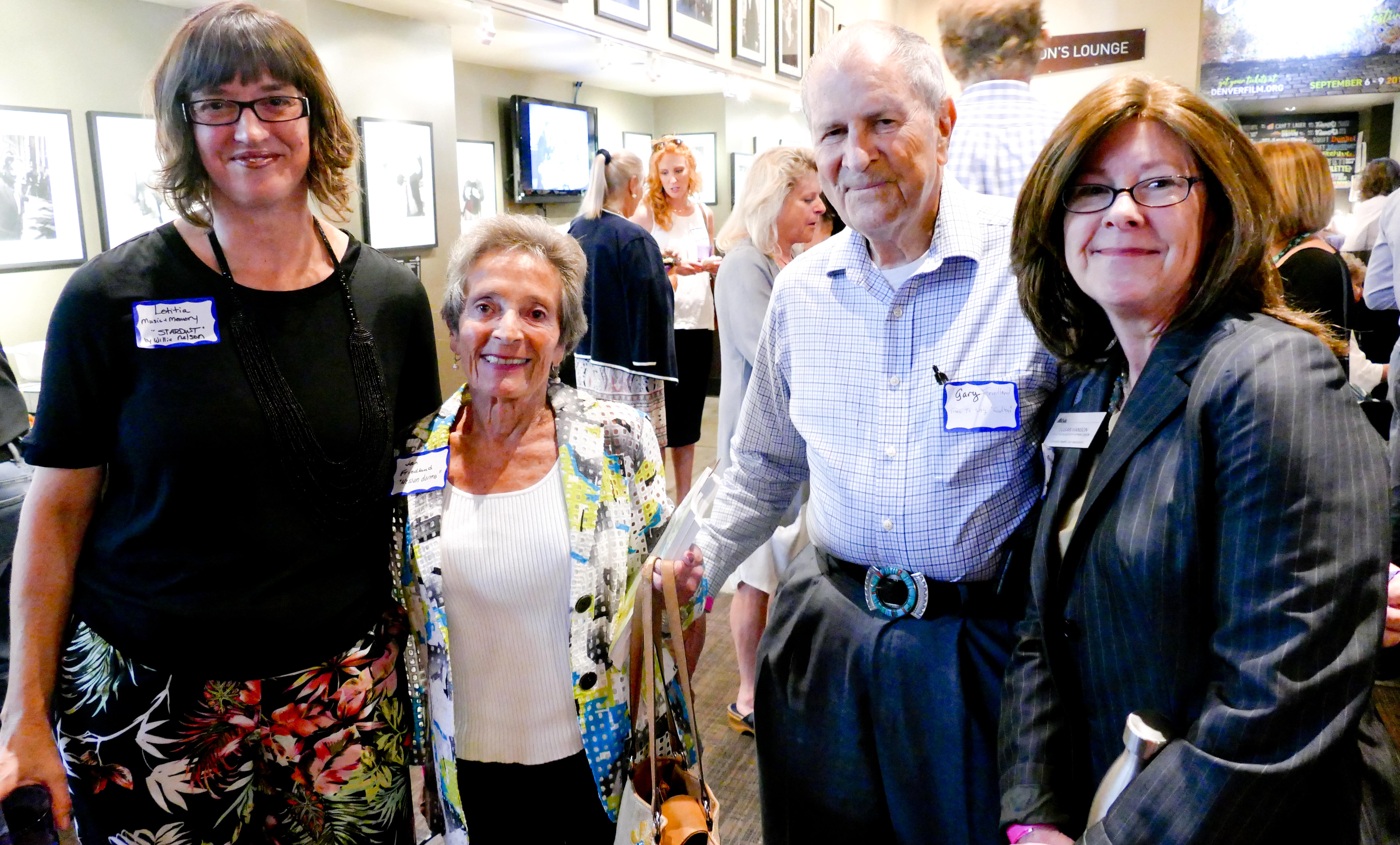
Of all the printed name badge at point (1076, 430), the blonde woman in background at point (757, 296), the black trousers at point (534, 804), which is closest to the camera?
the printed name badge at point (1076, 430)

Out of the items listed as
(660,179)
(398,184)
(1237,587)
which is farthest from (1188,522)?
(398,184)

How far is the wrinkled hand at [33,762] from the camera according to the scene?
1362 millimetres

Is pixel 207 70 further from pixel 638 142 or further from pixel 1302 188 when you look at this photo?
pixel 638 142

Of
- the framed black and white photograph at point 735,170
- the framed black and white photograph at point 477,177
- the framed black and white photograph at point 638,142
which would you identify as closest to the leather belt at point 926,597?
the framed black and white photograph at point 477,177

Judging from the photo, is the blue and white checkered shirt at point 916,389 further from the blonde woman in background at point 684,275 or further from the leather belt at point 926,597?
the blonde woman in background at point 684,275

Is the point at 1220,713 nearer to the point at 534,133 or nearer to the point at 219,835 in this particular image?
the point at 219,835

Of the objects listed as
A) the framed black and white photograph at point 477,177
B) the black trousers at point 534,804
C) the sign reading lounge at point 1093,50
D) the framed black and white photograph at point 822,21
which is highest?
the framed black and white photograph at point 822,21

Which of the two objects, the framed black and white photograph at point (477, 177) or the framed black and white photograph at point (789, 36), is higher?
the framed black and white photograph at point (789, 36)

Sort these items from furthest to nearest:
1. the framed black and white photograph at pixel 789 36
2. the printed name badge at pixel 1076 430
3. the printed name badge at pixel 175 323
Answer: the framed black and white photograph at pixel 789 36
the printed name badge at pixel 175 323
the printed name badge at pixel 1076 430

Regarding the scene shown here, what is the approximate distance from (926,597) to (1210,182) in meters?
0.70

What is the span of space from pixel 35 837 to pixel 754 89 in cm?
886

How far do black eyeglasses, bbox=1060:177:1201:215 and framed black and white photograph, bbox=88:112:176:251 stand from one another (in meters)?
4.80

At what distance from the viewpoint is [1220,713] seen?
0.99m

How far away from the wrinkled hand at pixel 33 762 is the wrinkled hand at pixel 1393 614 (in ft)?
6.33
